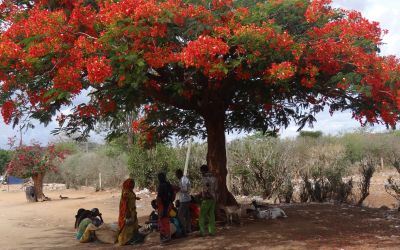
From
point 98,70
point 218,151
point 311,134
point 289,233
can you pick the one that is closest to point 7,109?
point 98,70

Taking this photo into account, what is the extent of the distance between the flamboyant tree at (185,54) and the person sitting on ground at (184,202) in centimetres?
189

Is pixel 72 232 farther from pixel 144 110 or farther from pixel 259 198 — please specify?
pixel 259 198

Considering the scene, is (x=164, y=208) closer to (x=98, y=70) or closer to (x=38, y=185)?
(x=98, y=70)

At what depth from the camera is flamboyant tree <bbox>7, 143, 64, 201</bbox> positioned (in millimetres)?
25859

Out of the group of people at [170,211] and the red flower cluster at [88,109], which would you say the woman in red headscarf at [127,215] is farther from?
the red flower cluster at [88,109]

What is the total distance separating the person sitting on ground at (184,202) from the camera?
10469mm

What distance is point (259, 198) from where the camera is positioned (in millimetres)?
20125

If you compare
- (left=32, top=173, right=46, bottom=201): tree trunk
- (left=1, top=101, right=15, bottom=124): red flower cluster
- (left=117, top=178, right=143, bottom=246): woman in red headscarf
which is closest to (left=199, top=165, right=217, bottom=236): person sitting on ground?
(left=117, top=178, right=143, bottom=246): woman in red headscarf

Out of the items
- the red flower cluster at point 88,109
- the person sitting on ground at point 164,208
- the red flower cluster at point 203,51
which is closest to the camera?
the red flower cluster at point 203,51

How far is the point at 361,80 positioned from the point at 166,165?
19.1 meters

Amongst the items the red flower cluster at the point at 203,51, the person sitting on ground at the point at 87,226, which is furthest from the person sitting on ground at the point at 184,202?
the red flower cluster at the point at 203,51

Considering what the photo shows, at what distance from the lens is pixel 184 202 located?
10.6 meters

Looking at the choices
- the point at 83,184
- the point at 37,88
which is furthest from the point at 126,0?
the point at 83,184

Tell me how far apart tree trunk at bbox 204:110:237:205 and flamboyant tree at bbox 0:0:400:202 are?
46.3 inches
